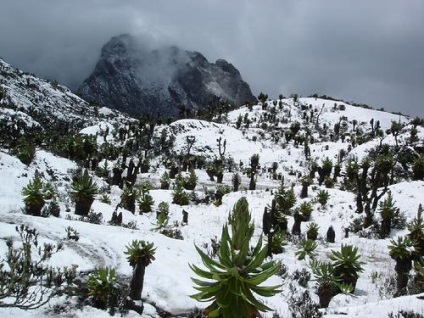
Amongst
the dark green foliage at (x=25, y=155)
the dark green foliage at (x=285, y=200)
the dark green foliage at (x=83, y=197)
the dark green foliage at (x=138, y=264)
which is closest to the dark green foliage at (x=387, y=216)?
the dark green foliage at (x=285, y=200)

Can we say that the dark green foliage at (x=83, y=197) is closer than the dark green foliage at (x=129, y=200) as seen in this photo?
Yes

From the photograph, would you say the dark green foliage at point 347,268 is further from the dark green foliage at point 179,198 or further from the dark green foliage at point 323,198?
the dark green foliage at point 179,198

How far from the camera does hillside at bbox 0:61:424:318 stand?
9.70 meters

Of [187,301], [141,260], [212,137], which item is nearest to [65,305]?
[141,260]

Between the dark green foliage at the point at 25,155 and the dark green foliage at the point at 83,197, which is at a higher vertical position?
the dark green foliage at the point at 25,155

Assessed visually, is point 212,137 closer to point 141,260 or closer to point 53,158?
point 53,158

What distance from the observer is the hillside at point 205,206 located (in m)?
9.70

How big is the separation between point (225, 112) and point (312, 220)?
57048 mm

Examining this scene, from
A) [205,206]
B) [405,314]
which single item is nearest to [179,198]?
[205,206]

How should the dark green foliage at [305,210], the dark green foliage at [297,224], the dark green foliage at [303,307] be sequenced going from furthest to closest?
the dark green foliage at [305,210] < the dark green foliage at [297,224] < the dark green foliage at [303,307]

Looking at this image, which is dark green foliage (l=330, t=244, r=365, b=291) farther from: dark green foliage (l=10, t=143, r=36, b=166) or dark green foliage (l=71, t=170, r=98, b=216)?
dark green foliage (l=10, t=143, r=36, b=166)

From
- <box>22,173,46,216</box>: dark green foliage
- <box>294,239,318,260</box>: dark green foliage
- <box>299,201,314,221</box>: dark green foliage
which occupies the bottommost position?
<box>294,239,318,260</box>: dark green foliage

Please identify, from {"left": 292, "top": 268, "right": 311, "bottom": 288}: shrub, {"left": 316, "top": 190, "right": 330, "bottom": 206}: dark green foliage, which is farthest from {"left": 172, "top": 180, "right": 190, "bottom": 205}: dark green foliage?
{"left": 292, "top": 268, "right": 311, "bottom": 288}: shrub

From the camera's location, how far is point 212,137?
6203cm
